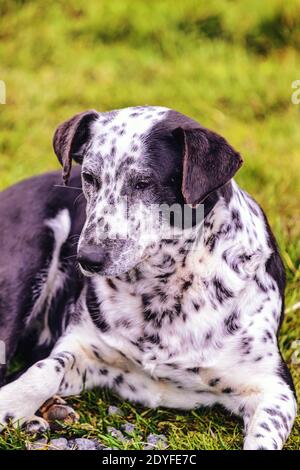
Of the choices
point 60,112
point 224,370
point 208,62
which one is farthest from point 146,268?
point 208,62

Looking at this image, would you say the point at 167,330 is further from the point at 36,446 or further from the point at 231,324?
the point at 36,446

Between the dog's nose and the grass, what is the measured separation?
1.95m

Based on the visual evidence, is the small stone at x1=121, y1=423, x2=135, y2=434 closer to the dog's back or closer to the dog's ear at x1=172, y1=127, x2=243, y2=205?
the dog's back

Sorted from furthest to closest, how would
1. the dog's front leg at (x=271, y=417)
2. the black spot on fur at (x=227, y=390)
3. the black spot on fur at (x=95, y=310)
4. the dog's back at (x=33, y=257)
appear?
the dog's back at (x=33, y=257) → the black spot on fur at (x=95, y=310) → the black spot on fur at (x=227, y=390) → the dog's front leg at (x=271, y=417)

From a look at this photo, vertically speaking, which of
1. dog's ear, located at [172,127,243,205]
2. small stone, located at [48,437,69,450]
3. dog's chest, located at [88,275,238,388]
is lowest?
small stone, located at [48,437,69,450]

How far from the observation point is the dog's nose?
3.11m

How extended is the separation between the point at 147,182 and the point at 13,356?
141 cm

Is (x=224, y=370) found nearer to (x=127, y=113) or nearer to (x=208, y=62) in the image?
(x=127, y=113)

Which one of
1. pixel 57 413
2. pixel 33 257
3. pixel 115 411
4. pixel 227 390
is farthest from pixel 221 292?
pixel 33 257

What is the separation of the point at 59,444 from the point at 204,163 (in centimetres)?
129

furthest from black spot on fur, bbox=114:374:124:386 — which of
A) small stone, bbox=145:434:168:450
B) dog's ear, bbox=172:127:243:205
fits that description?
dog's ear, bbox=172:127:243:205

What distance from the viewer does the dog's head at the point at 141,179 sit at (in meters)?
3.14

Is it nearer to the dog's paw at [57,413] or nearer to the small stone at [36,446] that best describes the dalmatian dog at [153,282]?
the dog's paw at [57,413]

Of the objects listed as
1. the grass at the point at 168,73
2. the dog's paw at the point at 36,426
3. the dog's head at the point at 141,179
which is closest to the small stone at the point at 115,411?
the dog's paw at the point at 36,426
